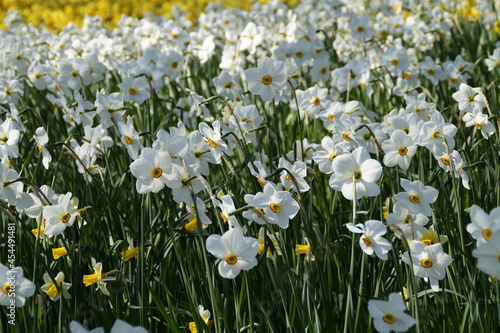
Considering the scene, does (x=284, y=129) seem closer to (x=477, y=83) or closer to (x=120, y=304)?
(x=477, y=83)

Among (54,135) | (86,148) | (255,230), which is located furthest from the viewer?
(54,135)

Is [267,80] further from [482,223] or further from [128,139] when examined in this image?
[482,223]

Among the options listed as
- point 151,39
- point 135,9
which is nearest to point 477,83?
point 151,39

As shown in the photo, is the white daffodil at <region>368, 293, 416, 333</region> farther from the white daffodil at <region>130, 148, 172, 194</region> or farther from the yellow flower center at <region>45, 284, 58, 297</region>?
the yellow flower center at <region>45, 284, 58, 297</region>

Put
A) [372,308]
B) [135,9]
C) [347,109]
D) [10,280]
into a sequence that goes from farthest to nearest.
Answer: [135,9]
[347,109]
[10,280]
[372,308]

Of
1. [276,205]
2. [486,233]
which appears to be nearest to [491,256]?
[486,233]

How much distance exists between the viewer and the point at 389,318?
1.41 meters

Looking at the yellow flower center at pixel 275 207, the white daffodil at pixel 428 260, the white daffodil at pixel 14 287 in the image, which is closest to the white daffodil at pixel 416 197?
the white daffodil at pixel 428 260

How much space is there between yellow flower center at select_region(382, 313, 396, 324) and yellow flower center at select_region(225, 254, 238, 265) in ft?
1.22

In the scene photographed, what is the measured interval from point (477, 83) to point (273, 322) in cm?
291

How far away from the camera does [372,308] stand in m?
1.39

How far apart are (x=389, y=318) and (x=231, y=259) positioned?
0.39 meters

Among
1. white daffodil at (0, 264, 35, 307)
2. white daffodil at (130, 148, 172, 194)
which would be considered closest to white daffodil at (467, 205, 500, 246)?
white daffodil at (130, 148, 172, 194)

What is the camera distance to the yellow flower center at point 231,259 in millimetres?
1464
